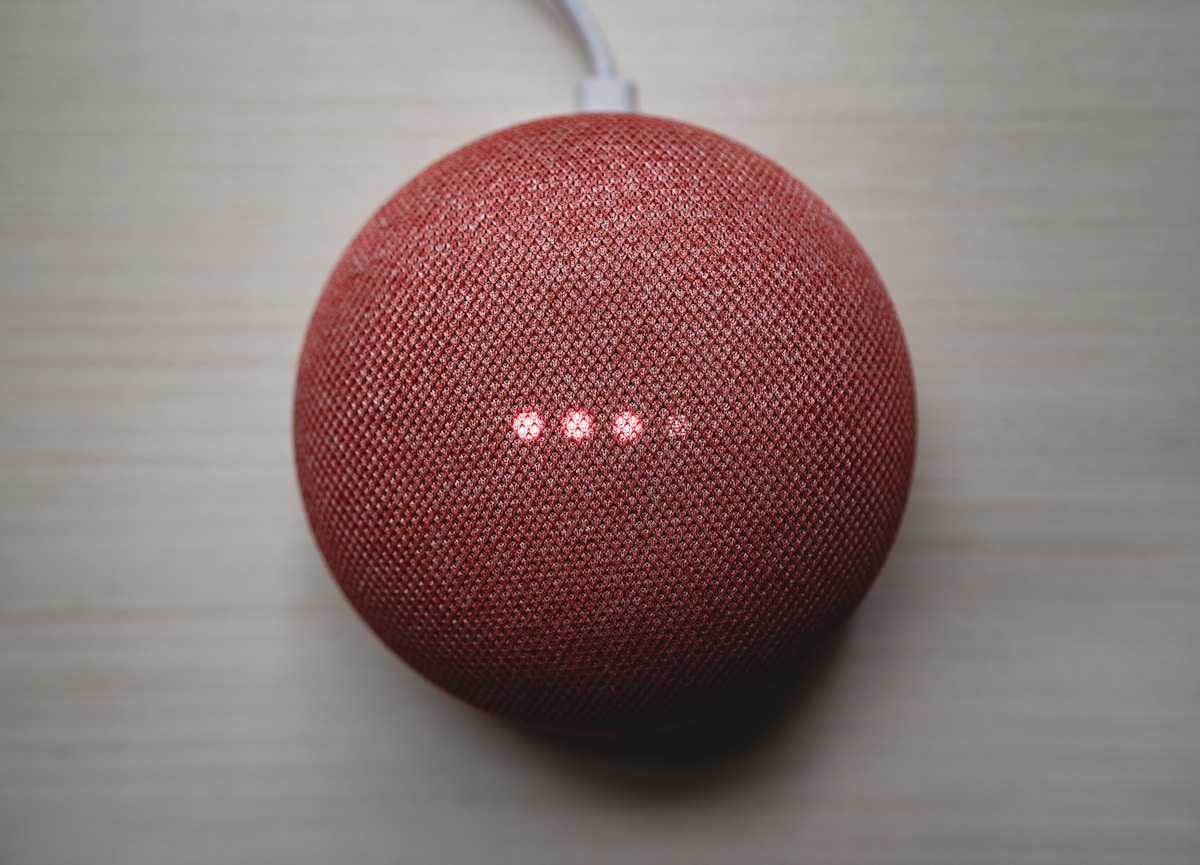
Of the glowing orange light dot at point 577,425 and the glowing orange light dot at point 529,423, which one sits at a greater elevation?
the glowing orange light dot at point 577,425

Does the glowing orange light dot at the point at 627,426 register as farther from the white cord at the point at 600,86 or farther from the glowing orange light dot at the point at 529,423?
the white cord at the point at 600,86

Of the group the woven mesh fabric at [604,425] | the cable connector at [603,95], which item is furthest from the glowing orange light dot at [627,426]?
the cable connector at [603,95]

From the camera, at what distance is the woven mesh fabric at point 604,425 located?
255 mm

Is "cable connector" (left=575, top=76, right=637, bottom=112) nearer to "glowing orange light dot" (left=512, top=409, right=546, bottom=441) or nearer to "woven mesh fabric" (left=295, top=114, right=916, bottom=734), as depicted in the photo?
"woven mesh fabric" (left=295, top=114, right=916, bottom=734)

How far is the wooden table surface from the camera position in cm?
41

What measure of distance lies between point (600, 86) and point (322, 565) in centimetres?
28

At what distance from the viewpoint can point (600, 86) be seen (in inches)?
13.8

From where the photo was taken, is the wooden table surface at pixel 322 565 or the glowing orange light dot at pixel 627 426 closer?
the glowing orange light dot at pixel 627 426

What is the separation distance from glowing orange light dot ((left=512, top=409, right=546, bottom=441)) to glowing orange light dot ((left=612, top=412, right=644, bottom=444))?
24 millimetres

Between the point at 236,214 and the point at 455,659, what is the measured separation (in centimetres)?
28

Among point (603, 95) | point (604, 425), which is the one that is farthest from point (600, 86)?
point (604, 425)

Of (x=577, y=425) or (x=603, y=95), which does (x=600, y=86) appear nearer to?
(x=603, y=95)

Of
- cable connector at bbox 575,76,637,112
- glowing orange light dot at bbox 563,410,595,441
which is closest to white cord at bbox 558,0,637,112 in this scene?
cable connector at bbox 575,76,637,112

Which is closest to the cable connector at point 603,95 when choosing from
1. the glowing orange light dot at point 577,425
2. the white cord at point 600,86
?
the white cord at point 600,86
